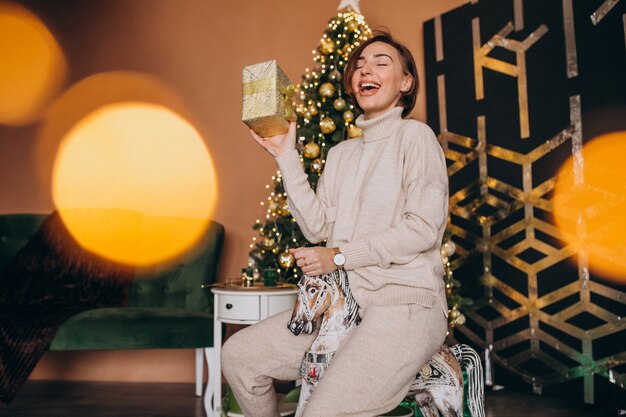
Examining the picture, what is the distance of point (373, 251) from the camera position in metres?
1.29

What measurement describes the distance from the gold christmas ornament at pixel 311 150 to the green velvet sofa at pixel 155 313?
37.6 inches

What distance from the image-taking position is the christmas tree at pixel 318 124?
2.90 meters

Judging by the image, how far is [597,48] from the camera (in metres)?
2.87

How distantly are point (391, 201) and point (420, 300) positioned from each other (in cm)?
27

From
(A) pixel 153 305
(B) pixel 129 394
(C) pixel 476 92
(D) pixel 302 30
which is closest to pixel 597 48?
(C) pixel 476 92

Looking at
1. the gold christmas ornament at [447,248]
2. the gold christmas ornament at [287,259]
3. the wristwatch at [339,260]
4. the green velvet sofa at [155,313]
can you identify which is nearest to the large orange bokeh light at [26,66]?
the green velvet sofa at [155,313]

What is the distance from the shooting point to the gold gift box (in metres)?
1.42

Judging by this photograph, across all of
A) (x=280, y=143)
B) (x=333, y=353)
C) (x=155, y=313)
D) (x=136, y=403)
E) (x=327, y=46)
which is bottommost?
(x=136, y=403)

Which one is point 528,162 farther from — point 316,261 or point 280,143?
point 316,261

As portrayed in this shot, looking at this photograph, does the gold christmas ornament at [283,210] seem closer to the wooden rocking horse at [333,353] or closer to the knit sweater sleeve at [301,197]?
the knit sweater sleeve at [301,197]

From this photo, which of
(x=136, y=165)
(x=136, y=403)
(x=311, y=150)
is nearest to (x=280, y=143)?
(x=311, y=150)

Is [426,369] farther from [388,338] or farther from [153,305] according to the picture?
[153,305]

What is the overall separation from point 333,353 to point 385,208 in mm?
387

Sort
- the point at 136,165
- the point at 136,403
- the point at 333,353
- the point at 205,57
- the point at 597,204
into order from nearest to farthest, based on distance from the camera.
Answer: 1. the point at 333,353
2. the point at 597,204
3. the point at 136,403
4. the point at 136,165
5. the point at 205,57
